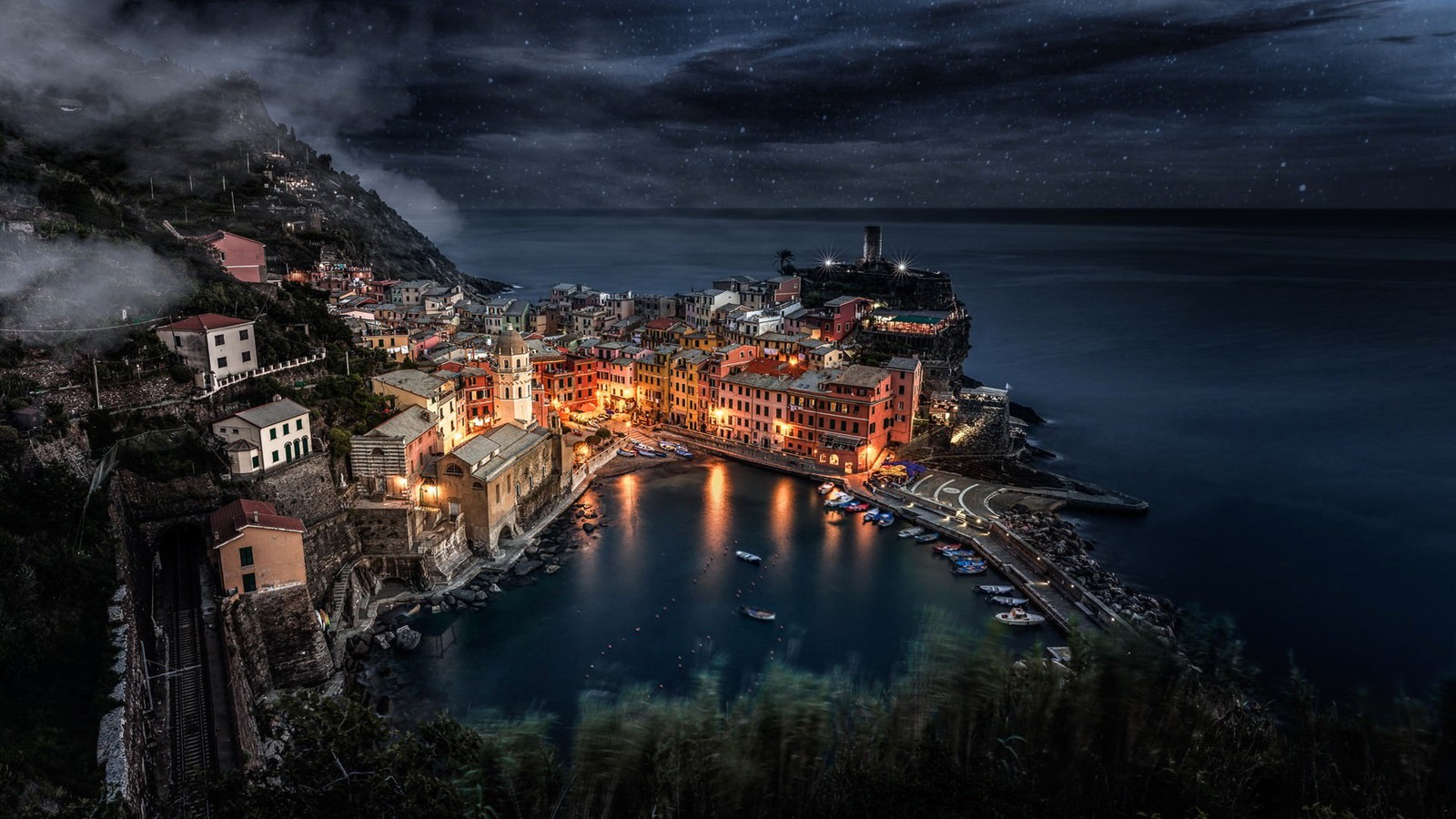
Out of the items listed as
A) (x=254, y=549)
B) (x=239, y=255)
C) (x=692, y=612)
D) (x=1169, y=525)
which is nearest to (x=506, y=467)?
(x=692, y=612)

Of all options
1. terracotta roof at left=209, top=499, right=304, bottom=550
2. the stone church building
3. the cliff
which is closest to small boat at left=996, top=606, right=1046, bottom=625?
the stone church building

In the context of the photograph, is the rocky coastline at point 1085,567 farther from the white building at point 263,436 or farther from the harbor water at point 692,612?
the white building at point 263,436

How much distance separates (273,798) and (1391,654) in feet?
79.4

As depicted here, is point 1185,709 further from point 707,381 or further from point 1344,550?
point 707,381

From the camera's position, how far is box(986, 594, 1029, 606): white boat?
20328 mm

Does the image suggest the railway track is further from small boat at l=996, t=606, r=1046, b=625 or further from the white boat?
the white boat

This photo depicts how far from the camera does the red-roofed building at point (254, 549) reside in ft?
49.2

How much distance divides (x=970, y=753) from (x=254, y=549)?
13414mm

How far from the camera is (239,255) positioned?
32.3m

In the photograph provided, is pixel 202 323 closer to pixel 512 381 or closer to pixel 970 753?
pixel 512 381

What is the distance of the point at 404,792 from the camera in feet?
26.1

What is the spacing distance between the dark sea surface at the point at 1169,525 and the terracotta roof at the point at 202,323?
935 cm

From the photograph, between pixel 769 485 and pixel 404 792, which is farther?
pixel 769 485

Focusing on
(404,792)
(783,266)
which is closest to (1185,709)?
(404,792)
